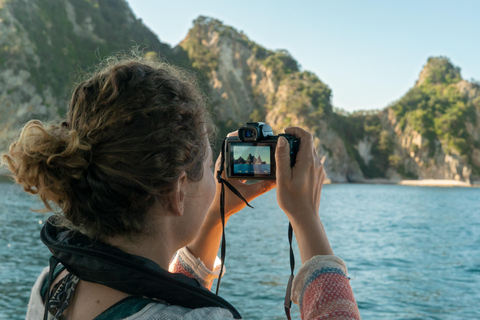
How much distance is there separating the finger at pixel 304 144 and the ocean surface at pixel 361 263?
166 centimetres

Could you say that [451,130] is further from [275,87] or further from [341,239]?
[341,239]

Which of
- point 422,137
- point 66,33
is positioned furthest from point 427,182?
point 66,33

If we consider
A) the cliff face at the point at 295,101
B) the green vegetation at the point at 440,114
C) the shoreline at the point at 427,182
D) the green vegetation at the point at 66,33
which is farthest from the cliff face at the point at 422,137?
the green vegetation at the point at 66,33

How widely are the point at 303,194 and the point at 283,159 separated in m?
0.09

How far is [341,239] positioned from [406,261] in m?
3.73

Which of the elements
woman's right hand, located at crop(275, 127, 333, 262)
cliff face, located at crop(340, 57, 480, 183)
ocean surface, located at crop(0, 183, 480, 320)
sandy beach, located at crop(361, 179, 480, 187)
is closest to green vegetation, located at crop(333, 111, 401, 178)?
cliff face, located at crop(340, 57, 480, 183)

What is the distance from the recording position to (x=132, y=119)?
0.77 meters

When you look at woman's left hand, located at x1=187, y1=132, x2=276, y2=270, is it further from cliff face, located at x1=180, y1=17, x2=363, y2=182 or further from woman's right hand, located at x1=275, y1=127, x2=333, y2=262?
cliff face, located at x1=180, y1=17, x2=363, y2=182

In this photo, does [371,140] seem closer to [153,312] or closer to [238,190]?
[238,190]

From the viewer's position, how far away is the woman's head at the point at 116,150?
764 mm

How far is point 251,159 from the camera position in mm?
1190

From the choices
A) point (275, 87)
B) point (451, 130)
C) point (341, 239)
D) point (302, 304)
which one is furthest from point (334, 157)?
point (302, 304)

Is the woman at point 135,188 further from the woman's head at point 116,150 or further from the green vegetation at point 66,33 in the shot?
the green vegetation at point 66,33

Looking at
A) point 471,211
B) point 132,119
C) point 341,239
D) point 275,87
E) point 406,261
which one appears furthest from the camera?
point 275,87
